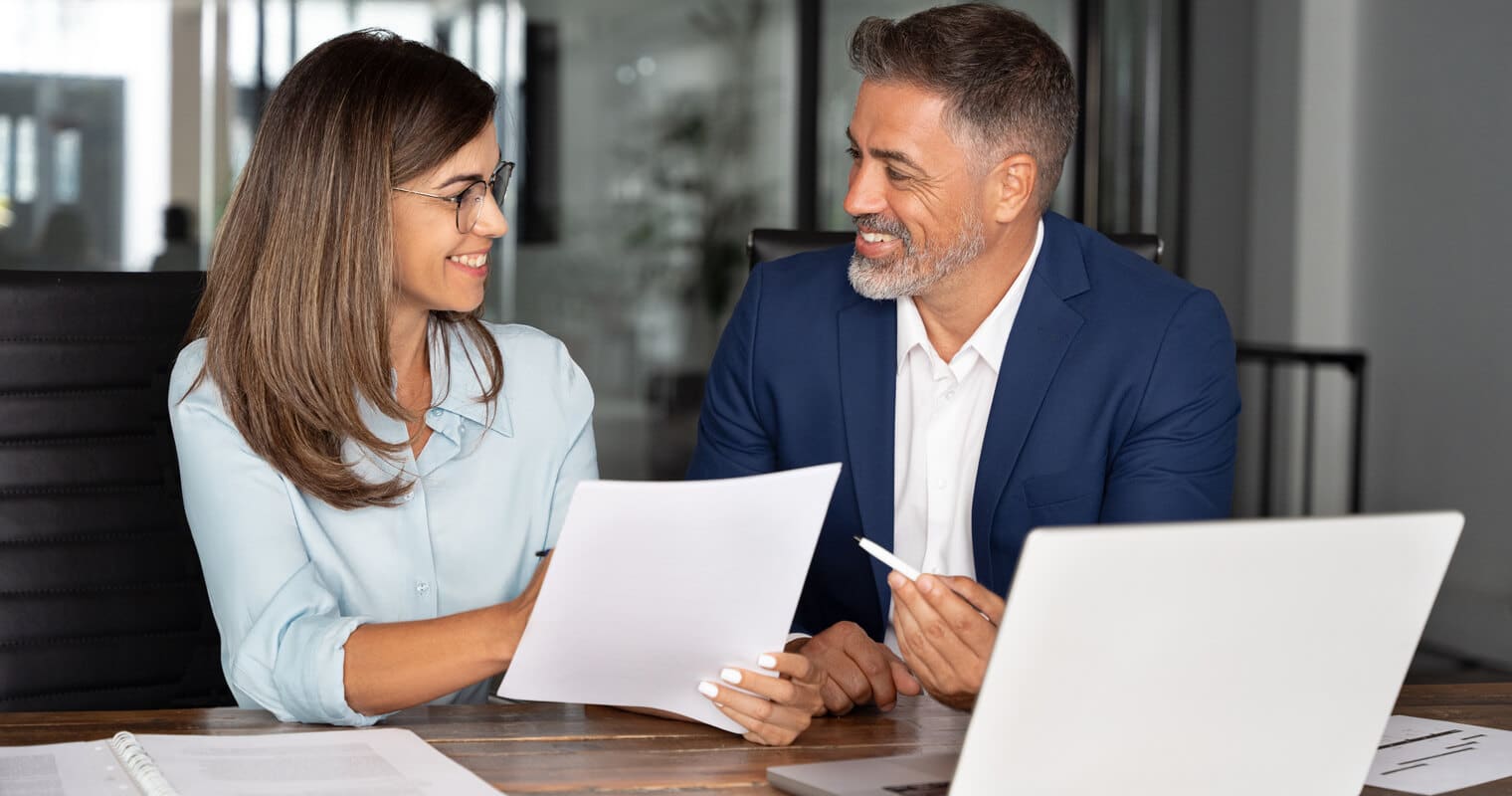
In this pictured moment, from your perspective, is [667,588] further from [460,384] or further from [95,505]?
[95,505]

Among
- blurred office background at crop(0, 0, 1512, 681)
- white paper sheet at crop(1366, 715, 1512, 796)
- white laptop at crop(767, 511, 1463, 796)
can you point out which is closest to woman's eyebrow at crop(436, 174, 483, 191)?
white laptop at crop(767, 511, 1463, 796)

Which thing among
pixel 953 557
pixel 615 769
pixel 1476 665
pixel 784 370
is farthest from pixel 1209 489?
pixel 1476 665

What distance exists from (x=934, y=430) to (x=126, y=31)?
12.1ft

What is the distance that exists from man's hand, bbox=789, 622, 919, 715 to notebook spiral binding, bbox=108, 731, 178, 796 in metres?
0.52

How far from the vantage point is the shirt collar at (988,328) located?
179 centimetres

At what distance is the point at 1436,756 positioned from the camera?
3.67 feet

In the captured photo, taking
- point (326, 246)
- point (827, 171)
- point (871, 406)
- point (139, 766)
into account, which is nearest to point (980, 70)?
point (871, 406)

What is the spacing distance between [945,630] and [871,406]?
641mm

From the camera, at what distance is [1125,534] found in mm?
765

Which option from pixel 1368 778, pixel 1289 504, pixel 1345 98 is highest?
pixel 1345 98

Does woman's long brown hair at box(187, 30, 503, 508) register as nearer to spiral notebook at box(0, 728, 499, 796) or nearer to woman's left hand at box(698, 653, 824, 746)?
spiral notebook at box(0, 728, 499, 796)

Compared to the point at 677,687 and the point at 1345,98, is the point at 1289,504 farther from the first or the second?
the point at 677,687

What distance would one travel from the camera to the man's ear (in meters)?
1.80

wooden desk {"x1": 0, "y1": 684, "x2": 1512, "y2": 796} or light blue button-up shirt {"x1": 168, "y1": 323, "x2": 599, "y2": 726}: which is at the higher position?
light blue button-up shirt {"x1": 168, "y1": 323, "x2": 599, "y2": 726}
